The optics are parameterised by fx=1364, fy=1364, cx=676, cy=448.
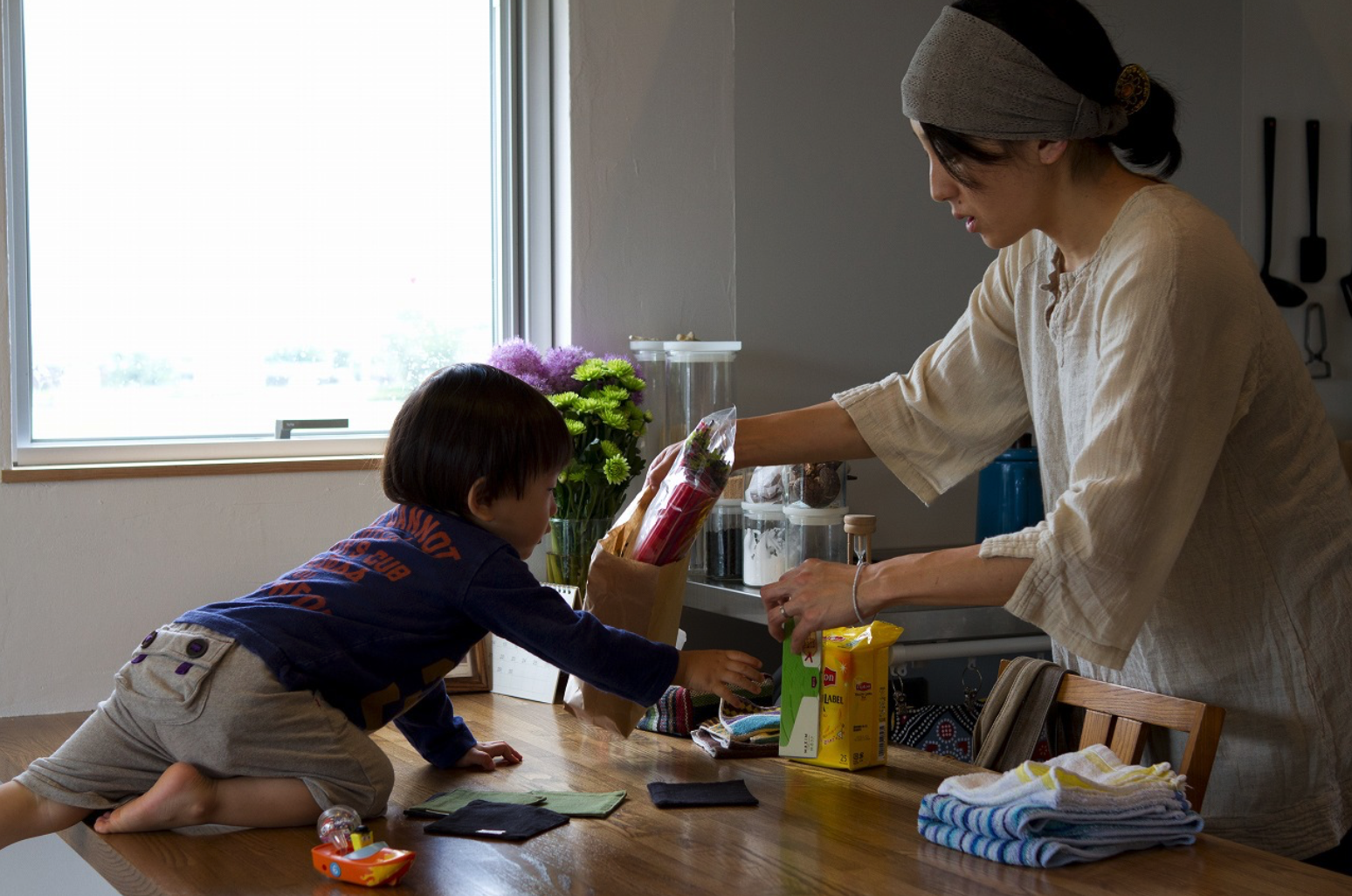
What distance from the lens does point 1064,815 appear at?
1.24m

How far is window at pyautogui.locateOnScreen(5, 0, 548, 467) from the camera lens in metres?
2.15

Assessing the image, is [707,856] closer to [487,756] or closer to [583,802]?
[583,802]

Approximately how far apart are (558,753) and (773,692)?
494mm

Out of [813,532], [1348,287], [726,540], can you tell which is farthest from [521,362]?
[1348,287]

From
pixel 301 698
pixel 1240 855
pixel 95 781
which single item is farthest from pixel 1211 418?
pixel 95 781

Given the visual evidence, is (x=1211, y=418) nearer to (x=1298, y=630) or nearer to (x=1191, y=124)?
(x=1298, y=630)

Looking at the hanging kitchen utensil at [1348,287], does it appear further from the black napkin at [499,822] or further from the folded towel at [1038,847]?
the black napkin at [499,822]

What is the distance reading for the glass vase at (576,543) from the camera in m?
2.23

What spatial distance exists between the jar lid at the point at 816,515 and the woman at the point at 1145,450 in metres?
0.60

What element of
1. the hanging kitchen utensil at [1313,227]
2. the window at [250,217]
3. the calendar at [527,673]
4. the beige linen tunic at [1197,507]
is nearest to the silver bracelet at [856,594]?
the beige linen tunic at [1197,507]

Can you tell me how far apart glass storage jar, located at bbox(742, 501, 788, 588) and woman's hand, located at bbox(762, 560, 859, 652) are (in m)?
0.66

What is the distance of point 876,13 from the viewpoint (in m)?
2.79

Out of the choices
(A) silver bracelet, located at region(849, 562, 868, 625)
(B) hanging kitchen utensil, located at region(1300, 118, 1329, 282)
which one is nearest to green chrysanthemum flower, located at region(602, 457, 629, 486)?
(A) silver bracelet, located at region(849, 562, 868, 625)

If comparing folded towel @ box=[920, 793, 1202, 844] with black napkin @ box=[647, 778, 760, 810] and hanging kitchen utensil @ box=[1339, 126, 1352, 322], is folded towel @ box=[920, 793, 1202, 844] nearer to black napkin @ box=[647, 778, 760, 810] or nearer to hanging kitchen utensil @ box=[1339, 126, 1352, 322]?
black napkin @ box=[647, 778, 760, 810]
